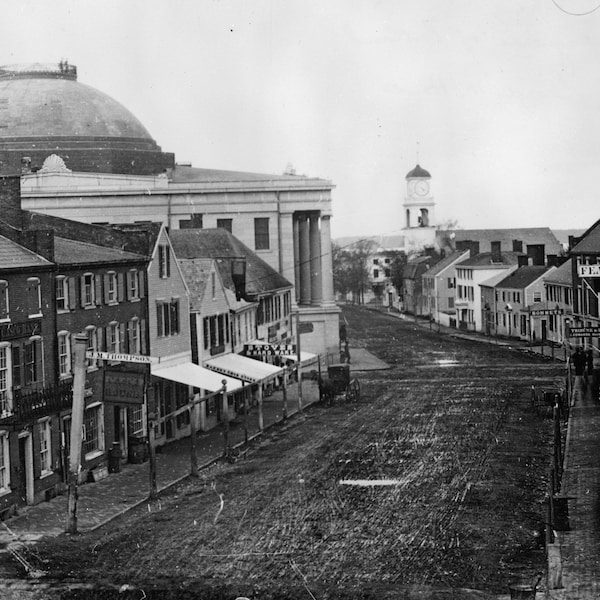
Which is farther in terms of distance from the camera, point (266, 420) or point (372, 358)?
point (372, 358)

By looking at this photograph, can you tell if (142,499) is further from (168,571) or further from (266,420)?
(266,420)

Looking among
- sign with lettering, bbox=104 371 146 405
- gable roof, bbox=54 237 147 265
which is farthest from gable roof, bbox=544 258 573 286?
sign with lettering, bbox=104 371 146 405

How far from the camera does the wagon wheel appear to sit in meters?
59.1

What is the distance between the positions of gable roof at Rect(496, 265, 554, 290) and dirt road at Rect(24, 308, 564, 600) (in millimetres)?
47464

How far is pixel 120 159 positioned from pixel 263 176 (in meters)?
13.5

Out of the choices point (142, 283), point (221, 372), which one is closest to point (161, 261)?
point (142, 283)

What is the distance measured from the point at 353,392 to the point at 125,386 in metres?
27.8

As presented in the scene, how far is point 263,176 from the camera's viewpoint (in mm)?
103625

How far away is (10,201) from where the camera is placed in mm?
38656

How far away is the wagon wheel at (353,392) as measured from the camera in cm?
5909

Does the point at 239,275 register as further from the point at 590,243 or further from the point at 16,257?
the point at 16,257

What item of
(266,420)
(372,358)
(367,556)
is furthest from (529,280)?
(367,556)

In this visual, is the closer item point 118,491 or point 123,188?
point 118,491

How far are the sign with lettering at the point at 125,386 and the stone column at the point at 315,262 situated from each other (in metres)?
61.7
